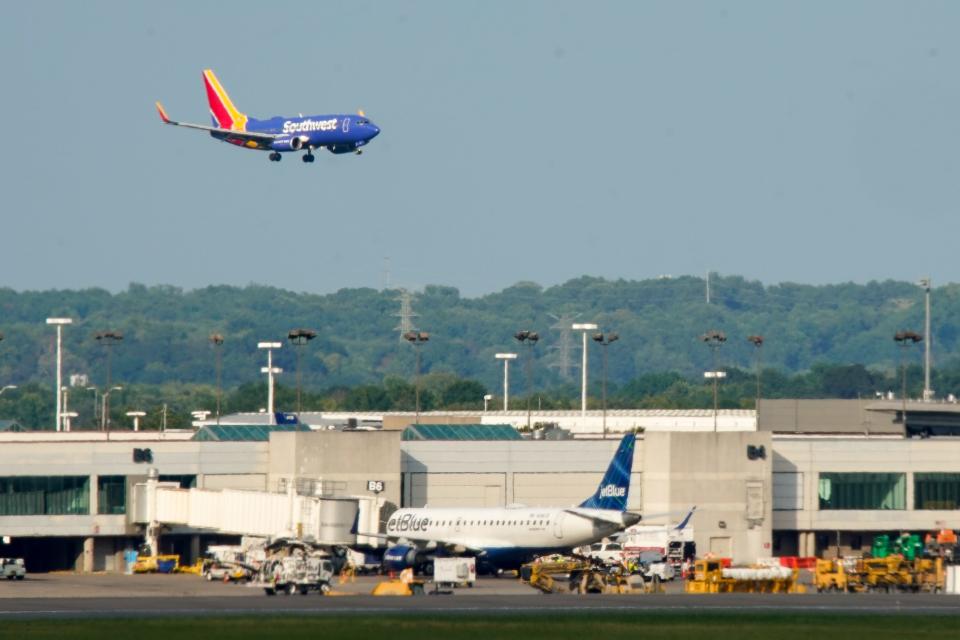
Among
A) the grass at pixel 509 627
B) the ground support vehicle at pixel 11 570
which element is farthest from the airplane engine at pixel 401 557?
the grass at pixel 509 627

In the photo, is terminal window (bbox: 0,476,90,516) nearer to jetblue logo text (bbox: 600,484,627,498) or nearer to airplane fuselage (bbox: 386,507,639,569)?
airplane fuselage (bbox: 386,507,639,569)

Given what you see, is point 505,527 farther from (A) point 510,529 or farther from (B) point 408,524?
(B) point 408,524

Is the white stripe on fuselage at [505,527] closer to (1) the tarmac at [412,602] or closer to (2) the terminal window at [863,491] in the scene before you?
(1) the tarmac at [412,602]

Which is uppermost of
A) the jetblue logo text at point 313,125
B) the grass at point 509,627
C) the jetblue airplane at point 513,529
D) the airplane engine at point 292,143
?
the jetblue logo text at point 313,125

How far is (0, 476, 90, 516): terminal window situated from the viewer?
4983 inches

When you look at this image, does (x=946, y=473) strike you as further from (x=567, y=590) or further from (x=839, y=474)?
(x=567, y=590)

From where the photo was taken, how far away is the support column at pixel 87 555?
128 metres

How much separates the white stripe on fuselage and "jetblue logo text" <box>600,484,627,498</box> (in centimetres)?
153

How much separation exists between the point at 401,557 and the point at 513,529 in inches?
270

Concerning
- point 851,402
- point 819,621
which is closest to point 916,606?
point 819,621

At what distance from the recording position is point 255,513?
121812 millimetres

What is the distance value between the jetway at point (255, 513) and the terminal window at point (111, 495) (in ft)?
5.16

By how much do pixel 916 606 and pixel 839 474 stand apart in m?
56.8

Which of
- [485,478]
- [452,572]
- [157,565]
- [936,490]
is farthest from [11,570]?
[936,490]
